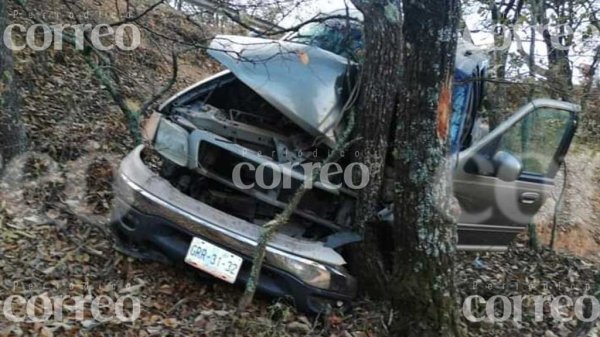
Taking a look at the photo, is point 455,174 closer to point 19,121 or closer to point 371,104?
point 371,104

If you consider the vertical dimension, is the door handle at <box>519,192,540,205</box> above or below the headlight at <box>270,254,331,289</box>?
above

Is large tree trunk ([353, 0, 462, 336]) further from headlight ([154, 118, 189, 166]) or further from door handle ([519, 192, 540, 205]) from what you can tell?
door handle ([519, 192, 540, 205])

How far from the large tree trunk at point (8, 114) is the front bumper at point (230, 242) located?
155 cm

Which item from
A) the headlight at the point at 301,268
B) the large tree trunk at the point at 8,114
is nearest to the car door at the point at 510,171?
the headlight at the point at 301,268

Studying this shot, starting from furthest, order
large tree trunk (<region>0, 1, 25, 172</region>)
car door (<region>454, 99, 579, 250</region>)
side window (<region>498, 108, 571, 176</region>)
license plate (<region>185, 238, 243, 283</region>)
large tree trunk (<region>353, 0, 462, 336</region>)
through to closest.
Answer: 1. large tree trunk (<region>0, 1, 25, 172</region>)
2. side window (<region>498, 108, 571, 176</region>)
3. car door (<region>454, 99, 579, 250</region>)
4. license plate (<region>185, 238, 243, 283</region>)
5. large tree trunk (<region>353, 0, 462, 336</region>)

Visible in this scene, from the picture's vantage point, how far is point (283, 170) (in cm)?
385

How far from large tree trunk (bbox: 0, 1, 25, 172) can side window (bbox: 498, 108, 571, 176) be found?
12.7 feet

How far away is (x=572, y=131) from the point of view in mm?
4961

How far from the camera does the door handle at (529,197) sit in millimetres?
4950

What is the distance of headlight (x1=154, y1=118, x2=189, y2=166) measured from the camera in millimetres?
3943

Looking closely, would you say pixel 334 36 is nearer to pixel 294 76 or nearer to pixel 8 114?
pixel 294 76

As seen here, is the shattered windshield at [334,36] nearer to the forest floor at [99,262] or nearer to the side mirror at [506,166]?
the side mirror at [506,166]

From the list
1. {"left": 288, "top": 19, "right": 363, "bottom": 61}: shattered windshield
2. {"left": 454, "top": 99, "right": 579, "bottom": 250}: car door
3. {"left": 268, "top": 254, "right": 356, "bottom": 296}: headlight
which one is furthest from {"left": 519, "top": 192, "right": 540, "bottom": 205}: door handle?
{"left": 268, "top": 254, "right": 356, "bottom": 296}: headlight

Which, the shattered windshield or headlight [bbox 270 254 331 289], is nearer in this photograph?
headlight [bbox 270 254 331 289]
